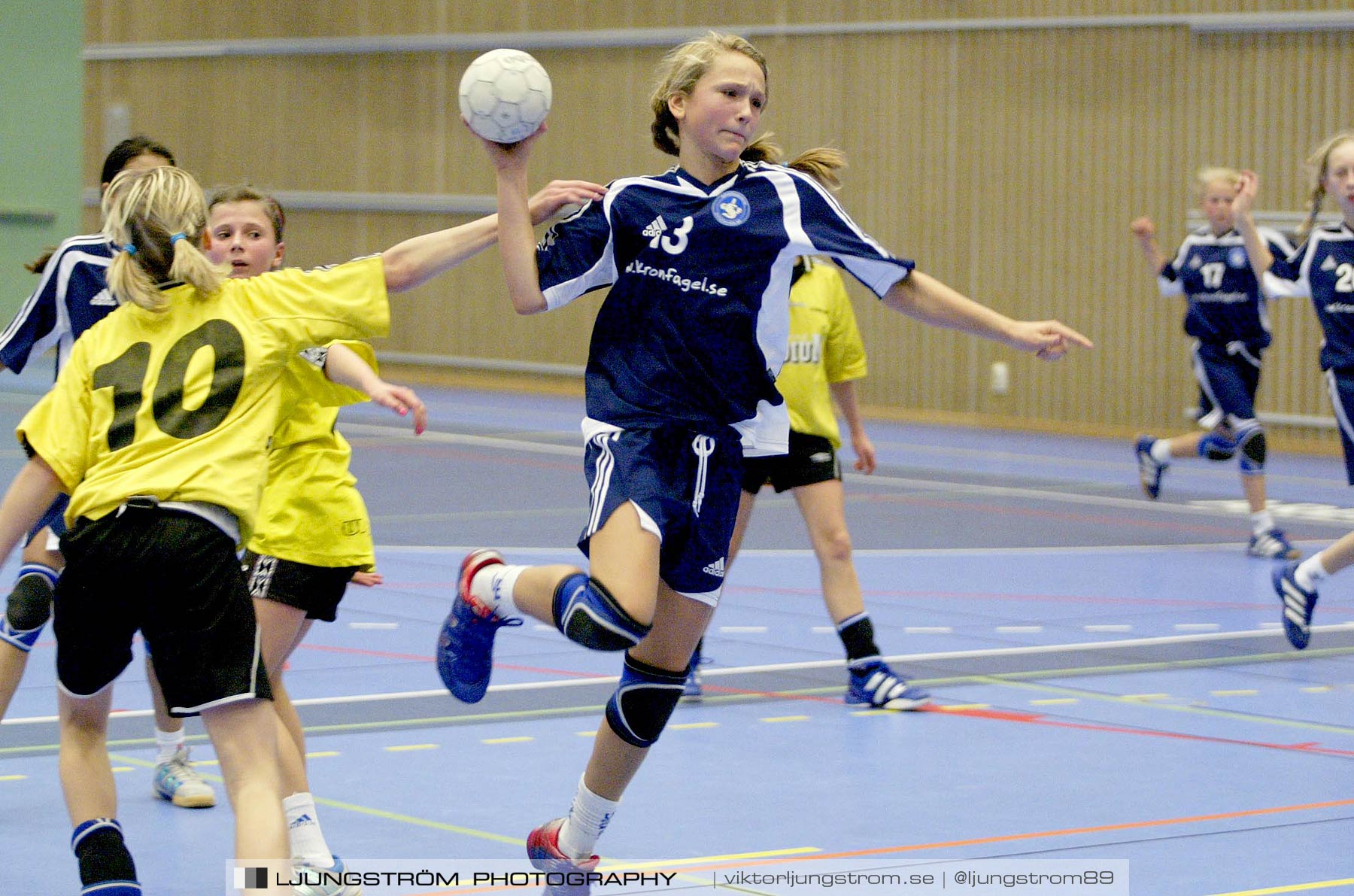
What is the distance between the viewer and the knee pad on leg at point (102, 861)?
3891mm

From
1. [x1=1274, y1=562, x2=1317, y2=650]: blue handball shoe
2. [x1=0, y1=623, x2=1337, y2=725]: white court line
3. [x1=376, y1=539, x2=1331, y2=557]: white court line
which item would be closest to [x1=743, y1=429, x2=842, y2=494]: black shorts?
[x1=0, y1=623, x2=1337, y2=725]: white court line

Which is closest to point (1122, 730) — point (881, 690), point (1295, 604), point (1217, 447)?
point (881, 690)

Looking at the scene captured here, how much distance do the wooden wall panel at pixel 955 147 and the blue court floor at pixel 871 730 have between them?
6152 millimetres

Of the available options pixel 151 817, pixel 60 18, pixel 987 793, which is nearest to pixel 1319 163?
pixel 987 793

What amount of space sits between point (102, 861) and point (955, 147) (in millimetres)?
15884

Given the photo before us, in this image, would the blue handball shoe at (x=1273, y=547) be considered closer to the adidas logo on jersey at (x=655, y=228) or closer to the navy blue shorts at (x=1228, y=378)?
the navy blue shorts at (x=1228, y=378)

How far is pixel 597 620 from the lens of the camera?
4.14 meters

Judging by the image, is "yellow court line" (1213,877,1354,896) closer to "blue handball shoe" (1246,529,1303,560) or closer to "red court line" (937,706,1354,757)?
"red court line" (937,706,1354,757)

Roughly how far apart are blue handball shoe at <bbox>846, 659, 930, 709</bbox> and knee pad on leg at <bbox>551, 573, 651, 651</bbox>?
2.66 m

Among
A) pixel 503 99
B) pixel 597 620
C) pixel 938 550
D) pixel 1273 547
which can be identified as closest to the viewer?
pixel 597 620

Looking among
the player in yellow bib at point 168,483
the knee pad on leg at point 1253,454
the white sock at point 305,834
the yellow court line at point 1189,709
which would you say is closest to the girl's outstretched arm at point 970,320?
the player in yellow bib at point 168,483

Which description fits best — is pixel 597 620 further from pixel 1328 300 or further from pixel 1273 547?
pixel 1273 547

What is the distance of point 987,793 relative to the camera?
551cm

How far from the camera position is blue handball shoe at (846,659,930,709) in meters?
6.71
